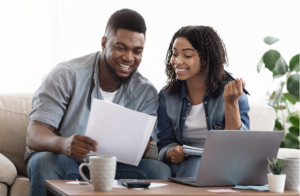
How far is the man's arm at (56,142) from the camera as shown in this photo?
126 cm

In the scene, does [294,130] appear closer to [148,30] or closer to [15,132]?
[148,30]

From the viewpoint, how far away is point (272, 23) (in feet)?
10.5

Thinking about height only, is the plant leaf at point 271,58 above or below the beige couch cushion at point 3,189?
above

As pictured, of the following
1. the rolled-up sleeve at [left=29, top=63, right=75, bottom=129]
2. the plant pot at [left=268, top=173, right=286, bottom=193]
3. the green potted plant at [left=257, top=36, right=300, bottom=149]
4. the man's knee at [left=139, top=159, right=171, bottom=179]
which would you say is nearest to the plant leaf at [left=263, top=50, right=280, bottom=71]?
the green potted plant at [left=257, top=36, right=300, bottom=149]

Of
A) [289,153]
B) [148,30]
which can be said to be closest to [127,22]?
[289,153]

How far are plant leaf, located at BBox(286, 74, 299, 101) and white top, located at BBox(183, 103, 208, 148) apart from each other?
1152mm

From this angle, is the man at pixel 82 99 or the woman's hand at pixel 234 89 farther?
the woman's hand at pixel 234 89

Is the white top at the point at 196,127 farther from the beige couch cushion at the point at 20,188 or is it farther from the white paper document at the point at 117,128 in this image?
the beige couch cushion at the point at 20,188

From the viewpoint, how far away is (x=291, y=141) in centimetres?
293

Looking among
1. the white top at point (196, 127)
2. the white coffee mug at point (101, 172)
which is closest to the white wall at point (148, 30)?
the white top at point (196, 127)

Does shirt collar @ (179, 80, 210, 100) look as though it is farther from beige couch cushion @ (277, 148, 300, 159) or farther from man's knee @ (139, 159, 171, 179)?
beige couch cushion @ (277, 148, 300, 159)

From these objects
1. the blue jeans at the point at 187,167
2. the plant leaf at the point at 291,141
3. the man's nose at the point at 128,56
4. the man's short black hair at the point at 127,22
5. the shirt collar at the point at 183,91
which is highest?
the man's short black hair at the point at 127,22

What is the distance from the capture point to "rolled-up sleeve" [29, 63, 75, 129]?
1.56 meters

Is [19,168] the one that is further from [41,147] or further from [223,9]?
[223,9]
